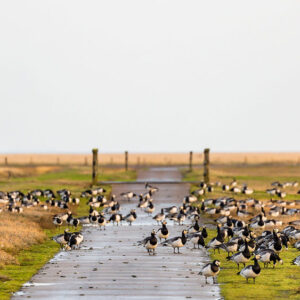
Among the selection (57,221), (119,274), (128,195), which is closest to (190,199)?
(128,195)

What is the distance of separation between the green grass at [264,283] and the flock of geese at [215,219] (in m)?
0.38

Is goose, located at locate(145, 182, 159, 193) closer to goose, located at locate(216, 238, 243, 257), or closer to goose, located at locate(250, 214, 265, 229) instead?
goose, located at locate(250, 214, 265, 229)

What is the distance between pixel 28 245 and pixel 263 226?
48.4ft

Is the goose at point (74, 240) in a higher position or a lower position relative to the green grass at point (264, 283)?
higher

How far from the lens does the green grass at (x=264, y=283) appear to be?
2041 cm

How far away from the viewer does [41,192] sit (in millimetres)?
59844

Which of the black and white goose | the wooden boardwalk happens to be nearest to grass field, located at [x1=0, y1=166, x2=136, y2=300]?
the wooden boardwalk

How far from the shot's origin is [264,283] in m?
22.4

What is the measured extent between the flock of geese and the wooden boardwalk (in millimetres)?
724

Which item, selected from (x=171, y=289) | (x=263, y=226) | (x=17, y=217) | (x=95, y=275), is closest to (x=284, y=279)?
(x=171, y=289)

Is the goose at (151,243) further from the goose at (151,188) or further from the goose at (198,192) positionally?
the goose at (151,188)

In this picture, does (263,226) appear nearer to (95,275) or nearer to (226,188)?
(95,275)

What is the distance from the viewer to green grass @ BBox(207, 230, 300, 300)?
20406 mm

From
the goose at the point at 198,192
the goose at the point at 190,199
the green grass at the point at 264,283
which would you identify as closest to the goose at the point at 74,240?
the green grass at the point at 264,283
